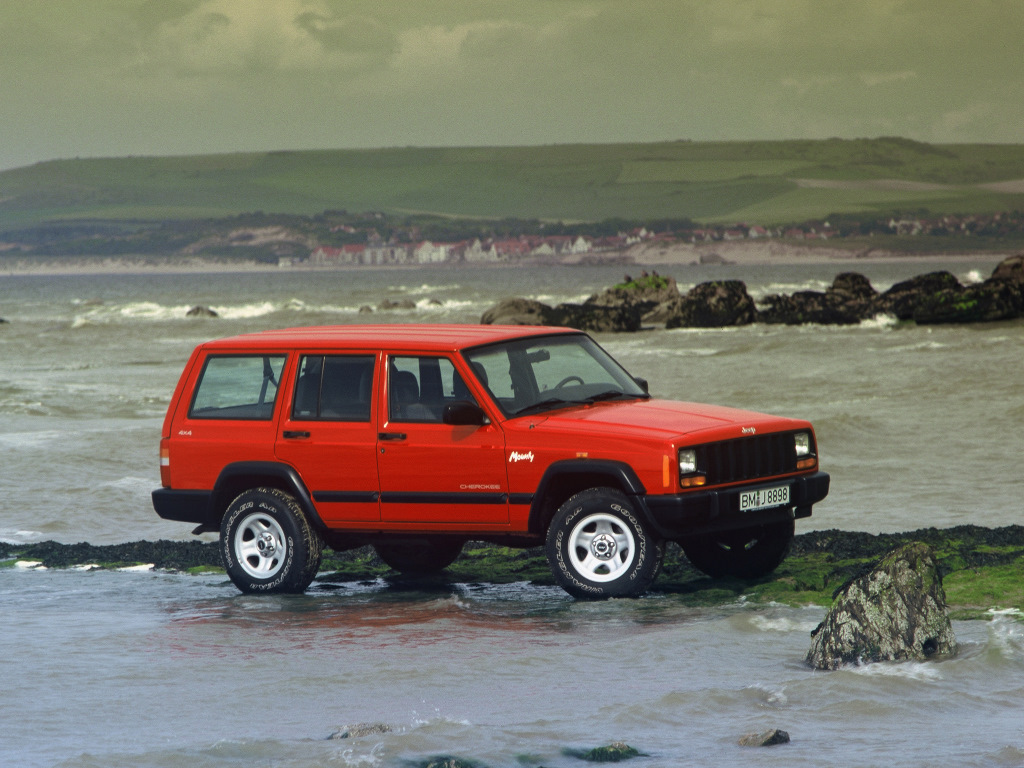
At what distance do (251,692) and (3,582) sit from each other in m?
4.70

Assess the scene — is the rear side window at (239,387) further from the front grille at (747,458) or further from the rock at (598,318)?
the rock at (598,318)

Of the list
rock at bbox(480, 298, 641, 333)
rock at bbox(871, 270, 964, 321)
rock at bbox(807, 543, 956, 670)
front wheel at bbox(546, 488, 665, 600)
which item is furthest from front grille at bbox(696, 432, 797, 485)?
rock at bbox(480, 298, 641, 333)

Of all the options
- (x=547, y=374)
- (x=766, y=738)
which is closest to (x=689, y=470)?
(x=547, y=374)

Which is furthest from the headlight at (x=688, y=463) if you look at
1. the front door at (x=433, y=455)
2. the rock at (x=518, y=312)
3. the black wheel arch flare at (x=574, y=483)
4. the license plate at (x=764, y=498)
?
the rock at (x=518, y=312)

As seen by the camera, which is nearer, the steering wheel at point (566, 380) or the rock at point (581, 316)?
the steering wheel at point (566, 380)

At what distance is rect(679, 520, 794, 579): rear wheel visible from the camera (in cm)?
952

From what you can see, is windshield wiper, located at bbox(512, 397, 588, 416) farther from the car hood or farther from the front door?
the front door

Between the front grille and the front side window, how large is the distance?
1663 mm

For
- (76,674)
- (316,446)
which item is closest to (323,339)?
(316,446)

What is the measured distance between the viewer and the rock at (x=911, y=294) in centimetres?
4777

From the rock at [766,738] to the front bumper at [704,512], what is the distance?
8.65 ft

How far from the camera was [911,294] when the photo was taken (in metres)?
48.9

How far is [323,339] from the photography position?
31.9ft

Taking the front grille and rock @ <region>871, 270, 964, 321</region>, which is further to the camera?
rock @ <region>871, 270, 964, 321</region>
